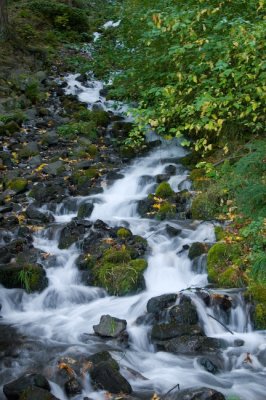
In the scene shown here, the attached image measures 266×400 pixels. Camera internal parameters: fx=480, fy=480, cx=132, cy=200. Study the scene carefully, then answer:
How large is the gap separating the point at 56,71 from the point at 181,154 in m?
7.70

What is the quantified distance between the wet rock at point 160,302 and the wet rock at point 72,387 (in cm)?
169

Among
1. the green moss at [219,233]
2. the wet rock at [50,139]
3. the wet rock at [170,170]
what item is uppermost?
the wet rock at [50,139]

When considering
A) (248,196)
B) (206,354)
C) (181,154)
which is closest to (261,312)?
(206,354)

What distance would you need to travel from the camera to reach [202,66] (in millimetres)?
8062

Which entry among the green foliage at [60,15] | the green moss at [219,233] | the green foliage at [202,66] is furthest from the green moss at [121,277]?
the green foliage at [60,15]

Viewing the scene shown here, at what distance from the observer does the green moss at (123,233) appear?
319 inches

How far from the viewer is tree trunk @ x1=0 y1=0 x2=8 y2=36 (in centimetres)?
1548

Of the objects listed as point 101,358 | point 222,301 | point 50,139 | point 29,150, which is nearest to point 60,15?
point 50,139

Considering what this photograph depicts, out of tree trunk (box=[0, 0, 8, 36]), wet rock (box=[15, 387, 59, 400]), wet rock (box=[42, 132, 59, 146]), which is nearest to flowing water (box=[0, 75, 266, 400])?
wet rock (box=[15, 387, 59, 400])

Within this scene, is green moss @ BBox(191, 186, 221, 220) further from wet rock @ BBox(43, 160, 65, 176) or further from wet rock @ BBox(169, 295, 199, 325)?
wet rock @ BBox(43, 160, 65, 176)

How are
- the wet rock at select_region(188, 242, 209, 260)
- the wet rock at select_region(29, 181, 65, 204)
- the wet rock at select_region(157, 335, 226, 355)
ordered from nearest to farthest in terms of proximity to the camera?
the wet rock at select_region(157, 335, 226, 355) → the wet rock at select_region(188, 242, 209, 260) → the wet rock at select_region(29, 181, 65, 204)

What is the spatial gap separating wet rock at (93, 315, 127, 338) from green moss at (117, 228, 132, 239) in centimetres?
213

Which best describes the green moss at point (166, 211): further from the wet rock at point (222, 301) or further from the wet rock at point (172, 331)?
the wet rock at point (172, 331)

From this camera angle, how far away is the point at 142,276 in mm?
7148
